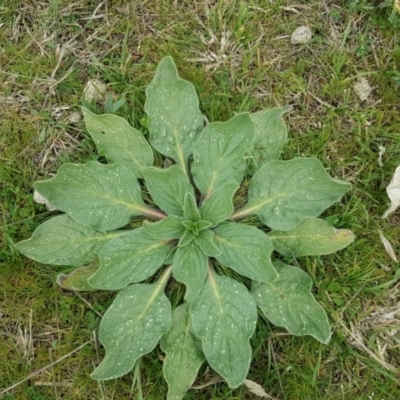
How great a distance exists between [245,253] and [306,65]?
1362mm

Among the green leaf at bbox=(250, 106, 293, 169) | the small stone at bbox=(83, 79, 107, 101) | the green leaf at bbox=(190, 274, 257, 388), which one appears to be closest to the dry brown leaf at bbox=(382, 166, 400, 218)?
the green leaf at bbox=(250, 106, 293, 169)

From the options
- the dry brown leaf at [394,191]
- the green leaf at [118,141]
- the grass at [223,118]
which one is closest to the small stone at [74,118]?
the grass at [223,118]

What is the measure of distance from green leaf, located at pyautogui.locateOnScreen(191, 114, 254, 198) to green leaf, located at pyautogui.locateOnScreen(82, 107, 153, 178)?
0.33m

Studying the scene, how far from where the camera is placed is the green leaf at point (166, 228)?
3326 mm

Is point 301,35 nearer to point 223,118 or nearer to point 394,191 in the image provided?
point 223,118

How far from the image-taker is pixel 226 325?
3.48 m

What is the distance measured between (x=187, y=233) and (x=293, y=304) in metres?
0.74

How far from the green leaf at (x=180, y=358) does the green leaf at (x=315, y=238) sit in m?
0.76

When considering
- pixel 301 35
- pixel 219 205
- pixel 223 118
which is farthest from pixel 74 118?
pixel 301 35

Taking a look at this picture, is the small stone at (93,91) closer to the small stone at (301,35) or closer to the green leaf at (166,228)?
the green leaf at (166,228)

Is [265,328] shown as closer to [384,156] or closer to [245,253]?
[245,253]

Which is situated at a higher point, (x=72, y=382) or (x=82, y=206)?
(x=82, y=206)

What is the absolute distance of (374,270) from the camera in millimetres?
3850

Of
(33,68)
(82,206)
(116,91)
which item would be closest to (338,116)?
(116,91)
